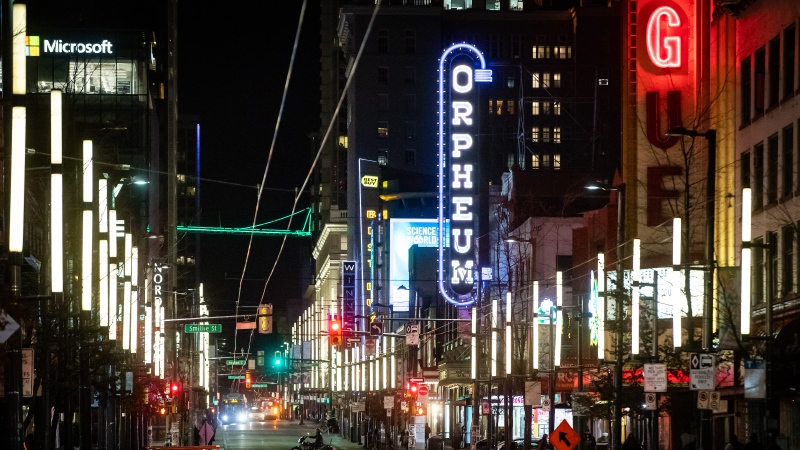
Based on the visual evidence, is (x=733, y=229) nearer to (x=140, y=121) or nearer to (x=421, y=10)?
(x=140, y=121)

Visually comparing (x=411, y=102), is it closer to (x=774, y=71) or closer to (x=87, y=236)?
(x=774, y=71)

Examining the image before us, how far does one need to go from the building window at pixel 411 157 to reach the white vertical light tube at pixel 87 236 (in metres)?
132

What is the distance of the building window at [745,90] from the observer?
149 ft

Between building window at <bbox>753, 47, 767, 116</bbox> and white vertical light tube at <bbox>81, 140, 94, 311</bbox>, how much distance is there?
71.0 ft

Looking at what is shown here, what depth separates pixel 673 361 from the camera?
4409 centimetres

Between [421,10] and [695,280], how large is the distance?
11377 centimetres

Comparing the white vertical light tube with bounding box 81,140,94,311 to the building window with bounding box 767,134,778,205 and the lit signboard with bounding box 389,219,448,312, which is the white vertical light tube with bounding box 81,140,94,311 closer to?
the building window with bounding box 767,134,778,205

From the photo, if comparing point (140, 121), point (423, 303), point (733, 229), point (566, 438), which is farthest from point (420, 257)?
point (566, 438)

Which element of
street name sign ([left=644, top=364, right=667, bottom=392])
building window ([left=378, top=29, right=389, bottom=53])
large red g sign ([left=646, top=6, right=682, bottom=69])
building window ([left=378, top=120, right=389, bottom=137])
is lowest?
street name sign ([left=644, top=364, right=667, bottom=392])

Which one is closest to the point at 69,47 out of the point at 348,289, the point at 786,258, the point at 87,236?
the point at 348,289

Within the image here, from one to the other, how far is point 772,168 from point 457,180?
30.2 meters

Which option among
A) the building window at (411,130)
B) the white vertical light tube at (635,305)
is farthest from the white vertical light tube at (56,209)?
the building window at (411,130)

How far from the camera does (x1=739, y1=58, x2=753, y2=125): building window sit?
45.3m

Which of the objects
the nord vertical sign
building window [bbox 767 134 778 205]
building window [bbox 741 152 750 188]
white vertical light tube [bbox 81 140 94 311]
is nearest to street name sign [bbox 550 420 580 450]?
building window [bbox 767 134 778 205]
